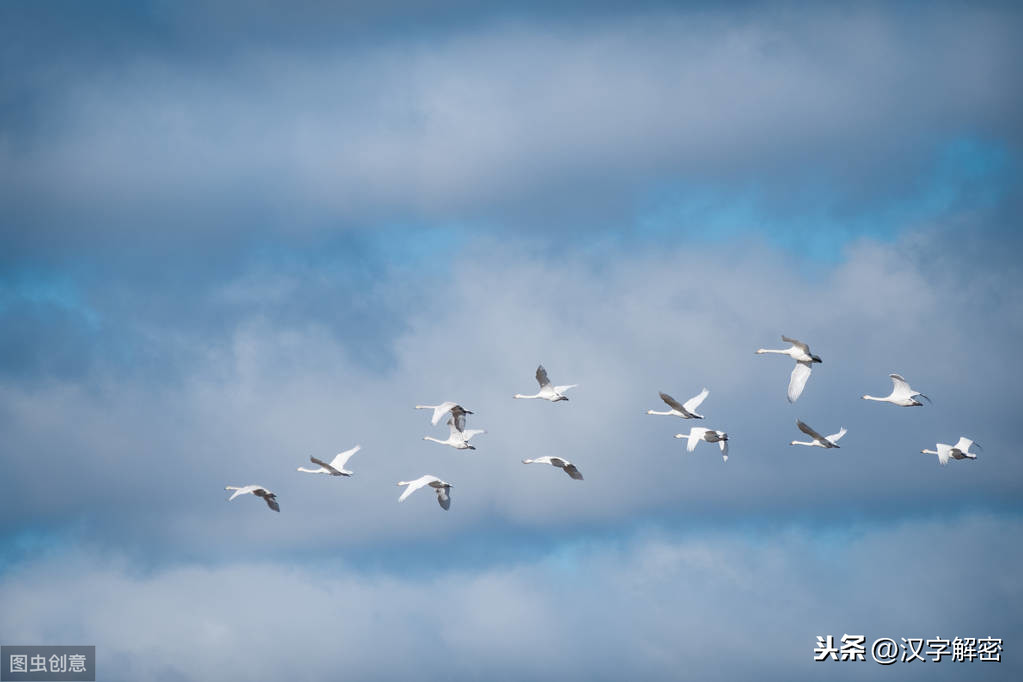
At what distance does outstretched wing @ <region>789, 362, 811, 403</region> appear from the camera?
434ft

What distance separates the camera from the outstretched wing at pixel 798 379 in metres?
132

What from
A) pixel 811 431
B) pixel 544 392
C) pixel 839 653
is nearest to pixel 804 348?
pixel 811 431

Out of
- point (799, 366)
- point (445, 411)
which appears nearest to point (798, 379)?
point (799, 366)

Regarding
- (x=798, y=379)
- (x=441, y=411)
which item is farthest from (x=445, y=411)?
(x=798, y=379)

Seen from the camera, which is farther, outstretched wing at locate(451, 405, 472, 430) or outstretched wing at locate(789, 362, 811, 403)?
outstretched wing at locate(451, 405, 472, 430)

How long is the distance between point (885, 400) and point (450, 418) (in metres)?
23.8

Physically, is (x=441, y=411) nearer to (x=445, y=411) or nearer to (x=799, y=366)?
(x=445, y=411)

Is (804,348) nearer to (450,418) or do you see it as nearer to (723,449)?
(723,449)

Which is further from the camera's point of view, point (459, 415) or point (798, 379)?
point (459, 415)

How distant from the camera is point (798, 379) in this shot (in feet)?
438

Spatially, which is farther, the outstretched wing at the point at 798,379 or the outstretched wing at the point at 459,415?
the outstretched wing at the point at 459,415

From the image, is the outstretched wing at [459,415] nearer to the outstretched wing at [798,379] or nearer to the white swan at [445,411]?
the white swan at [445,411]

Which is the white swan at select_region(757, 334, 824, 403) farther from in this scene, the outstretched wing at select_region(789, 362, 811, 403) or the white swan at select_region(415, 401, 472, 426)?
the white swan at select_region(415, 401, 472, 426)

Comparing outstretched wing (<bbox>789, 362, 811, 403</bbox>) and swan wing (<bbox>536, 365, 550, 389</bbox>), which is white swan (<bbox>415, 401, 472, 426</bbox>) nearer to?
swan wing (<bbox>536, 365, 550, 389</bbox>)
